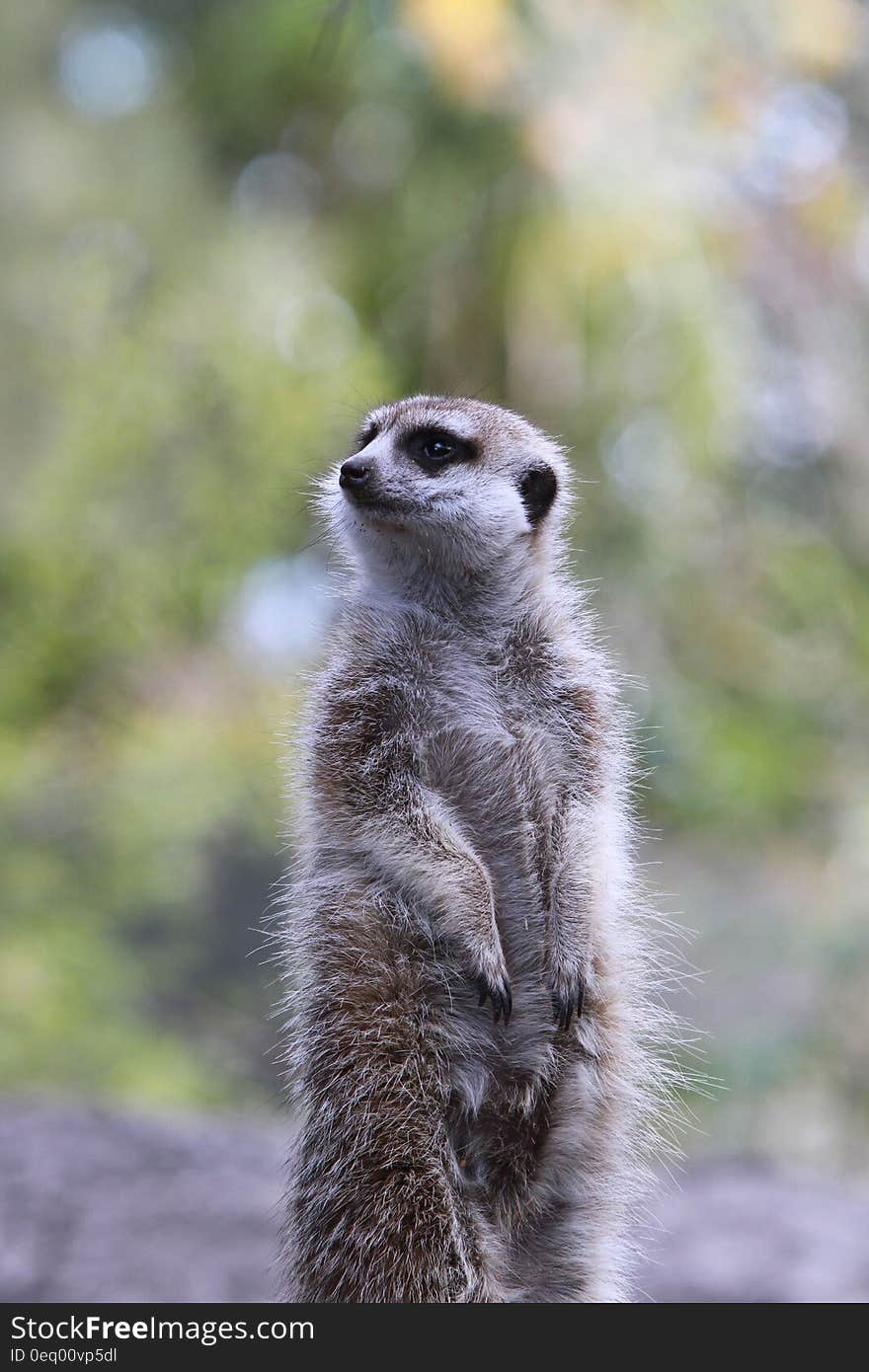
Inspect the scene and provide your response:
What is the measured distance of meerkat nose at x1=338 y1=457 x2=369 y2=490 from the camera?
6.44 ft

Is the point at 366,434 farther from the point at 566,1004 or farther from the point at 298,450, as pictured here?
the point at 298,450

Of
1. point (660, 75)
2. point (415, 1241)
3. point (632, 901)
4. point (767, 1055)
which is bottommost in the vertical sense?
point (767, 1055)

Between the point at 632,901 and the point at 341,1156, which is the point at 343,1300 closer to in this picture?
the point at 341,1156

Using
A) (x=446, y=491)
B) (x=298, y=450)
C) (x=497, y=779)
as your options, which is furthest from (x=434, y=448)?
(x=298, y=450)

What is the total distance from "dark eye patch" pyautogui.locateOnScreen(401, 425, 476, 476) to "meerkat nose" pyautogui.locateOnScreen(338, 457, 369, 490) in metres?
0.12

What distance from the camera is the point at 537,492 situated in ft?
7.12

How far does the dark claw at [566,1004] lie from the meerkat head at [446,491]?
671 mm

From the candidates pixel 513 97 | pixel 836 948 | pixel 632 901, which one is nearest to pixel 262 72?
pixel 513 97

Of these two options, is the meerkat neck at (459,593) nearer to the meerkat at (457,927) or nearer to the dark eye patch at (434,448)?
the meerkat at (457,927)

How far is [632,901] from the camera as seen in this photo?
2.20 metres

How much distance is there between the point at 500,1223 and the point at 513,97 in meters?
4.80

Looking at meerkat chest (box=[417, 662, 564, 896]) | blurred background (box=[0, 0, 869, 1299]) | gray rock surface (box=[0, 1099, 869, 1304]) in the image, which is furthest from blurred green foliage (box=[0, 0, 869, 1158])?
meerkat chest (box=[417, 662, 564, 896])

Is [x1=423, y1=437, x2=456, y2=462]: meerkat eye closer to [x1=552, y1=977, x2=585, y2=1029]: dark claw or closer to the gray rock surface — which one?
[x1=552, y1=977, x2=585, y2=1029]: dark claw

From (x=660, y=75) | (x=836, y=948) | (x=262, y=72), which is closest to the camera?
(x=660, y=75)
